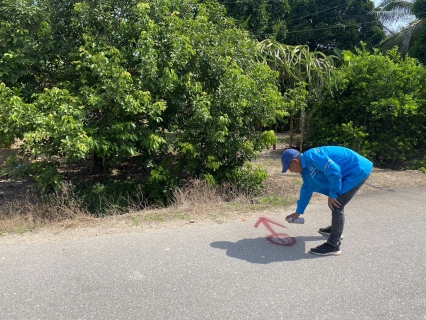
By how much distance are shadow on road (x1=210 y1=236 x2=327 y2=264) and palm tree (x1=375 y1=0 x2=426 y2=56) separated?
18153 mm

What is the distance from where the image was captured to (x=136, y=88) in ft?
20.6

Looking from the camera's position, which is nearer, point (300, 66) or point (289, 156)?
point (289, 156)

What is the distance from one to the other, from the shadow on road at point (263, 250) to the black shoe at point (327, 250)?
6 centimetres

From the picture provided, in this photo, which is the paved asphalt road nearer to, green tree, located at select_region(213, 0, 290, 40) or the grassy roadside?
the grassy roadside

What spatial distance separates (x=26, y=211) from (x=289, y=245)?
4.25 m

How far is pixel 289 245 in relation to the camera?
14.2ft

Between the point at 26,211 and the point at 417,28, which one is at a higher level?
the point at 417,28

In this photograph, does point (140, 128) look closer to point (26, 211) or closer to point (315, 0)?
point (26, 211)

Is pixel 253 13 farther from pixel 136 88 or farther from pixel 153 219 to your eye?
pixel 153 219

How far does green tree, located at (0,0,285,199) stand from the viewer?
5934 millimetres

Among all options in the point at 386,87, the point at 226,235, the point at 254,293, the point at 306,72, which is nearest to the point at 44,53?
the point at 226,235

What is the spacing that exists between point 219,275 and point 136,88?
12.6 ft

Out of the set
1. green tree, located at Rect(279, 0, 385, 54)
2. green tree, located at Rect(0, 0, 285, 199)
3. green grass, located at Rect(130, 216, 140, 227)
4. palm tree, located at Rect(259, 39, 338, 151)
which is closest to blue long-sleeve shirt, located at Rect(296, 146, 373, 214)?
green grass, located at Rect(130, 216, 140, 227)

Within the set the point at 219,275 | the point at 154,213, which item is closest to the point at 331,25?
the point at 154,213
